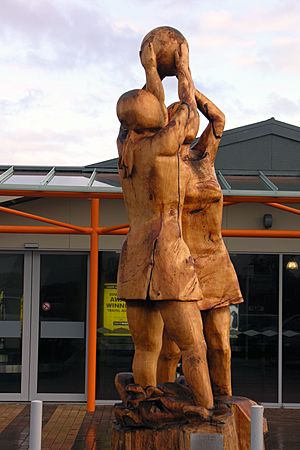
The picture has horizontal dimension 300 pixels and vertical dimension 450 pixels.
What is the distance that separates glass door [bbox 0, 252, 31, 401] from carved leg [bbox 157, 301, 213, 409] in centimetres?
757

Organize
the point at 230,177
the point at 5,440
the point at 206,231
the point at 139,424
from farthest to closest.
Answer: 1. the point at 230,177
2. the point at 5,440
3. the point at 206,231
4. the point at 139,424

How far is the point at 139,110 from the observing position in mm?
5594

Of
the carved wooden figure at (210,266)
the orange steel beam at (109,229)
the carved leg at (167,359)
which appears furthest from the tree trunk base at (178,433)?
the orange steel beam at (109,229)

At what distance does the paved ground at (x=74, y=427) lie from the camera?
A: 361 inches

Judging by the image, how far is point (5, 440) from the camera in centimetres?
946

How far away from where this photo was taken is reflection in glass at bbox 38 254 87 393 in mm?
12836

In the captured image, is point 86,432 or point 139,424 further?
point 86,432

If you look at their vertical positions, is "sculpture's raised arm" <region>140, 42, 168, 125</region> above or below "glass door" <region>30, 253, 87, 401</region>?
above

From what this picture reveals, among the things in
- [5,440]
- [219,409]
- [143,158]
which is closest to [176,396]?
[219,409]

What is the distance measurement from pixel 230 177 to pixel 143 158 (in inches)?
285

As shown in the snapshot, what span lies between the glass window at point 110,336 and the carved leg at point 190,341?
7.36 metres

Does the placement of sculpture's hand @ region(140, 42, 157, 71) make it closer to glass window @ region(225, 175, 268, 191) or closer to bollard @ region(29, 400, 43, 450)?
bollard @ region(29, 400, 43, 450)

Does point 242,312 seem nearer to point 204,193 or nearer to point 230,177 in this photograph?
point 230,177

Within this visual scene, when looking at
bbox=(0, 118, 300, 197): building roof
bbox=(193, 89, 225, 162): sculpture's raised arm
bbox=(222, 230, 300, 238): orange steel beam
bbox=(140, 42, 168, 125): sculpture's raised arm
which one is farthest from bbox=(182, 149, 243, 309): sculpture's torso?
bbox=(0, 118, 300, 197): building roof
